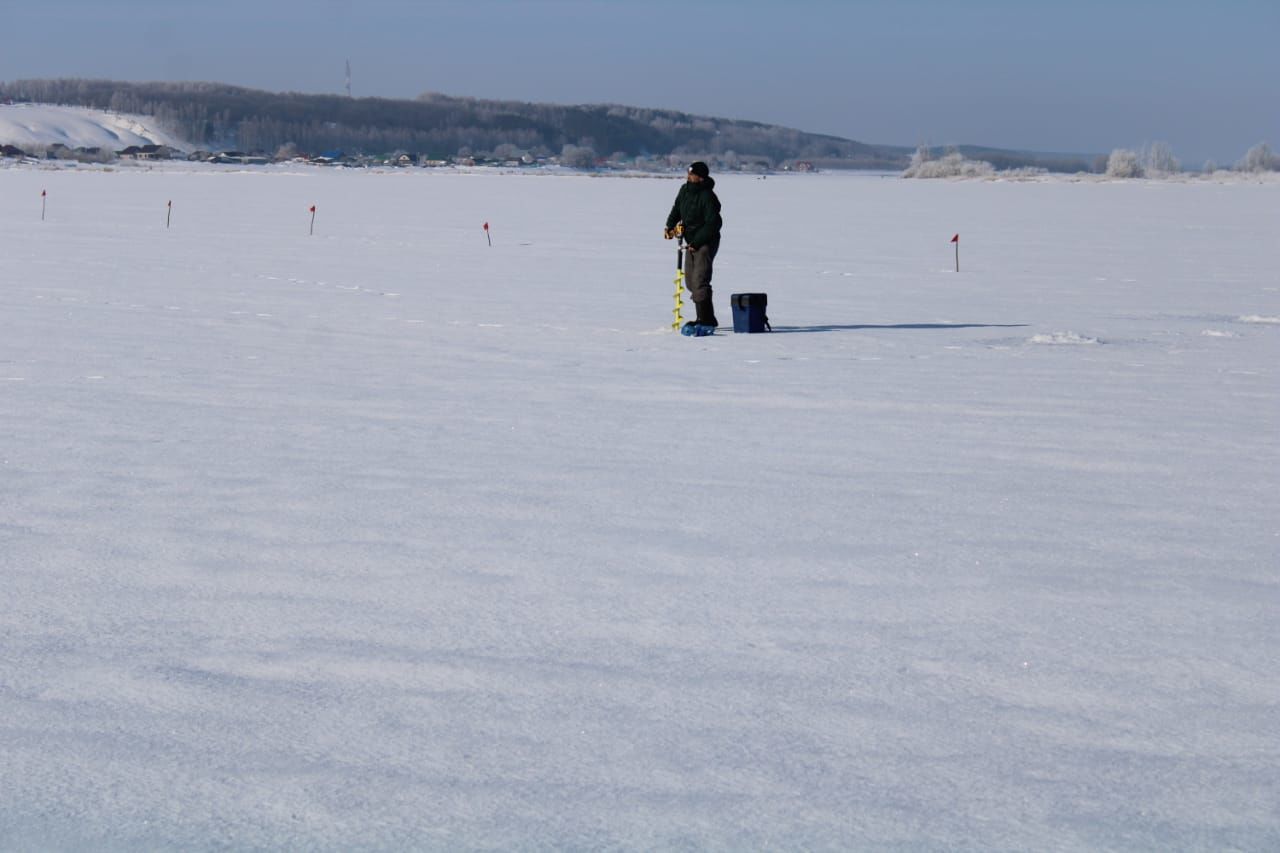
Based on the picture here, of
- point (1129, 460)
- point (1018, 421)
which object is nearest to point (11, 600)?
point (1129, 460)

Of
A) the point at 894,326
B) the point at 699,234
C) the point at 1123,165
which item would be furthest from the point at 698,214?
the point at 1123,165

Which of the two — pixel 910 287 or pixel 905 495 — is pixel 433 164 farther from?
pixel 905 495

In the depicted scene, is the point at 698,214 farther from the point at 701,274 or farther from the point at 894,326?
the point at 894,326

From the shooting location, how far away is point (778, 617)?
5.32 m

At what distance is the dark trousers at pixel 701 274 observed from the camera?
588 inches

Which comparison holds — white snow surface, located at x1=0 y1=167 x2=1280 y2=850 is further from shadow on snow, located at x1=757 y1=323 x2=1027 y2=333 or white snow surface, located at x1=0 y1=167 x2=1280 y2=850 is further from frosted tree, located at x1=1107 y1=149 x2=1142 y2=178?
frosted tree, located at x1=1107 y1=149 x2=1142 y2=178

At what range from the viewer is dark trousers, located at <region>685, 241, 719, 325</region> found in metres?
14.9

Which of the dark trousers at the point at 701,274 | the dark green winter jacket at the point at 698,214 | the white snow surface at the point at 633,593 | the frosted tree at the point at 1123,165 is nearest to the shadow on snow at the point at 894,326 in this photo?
the dark trousers at the point at 701,274

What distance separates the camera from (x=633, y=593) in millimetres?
5617

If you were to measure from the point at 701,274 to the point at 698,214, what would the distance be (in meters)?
0.61

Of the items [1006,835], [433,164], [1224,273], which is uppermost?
[433,164]

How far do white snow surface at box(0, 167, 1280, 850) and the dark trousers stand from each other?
1068mm

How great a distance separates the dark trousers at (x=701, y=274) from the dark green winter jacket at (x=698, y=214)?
7 centimetres

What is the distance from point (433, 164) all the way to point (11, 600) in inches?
7638
